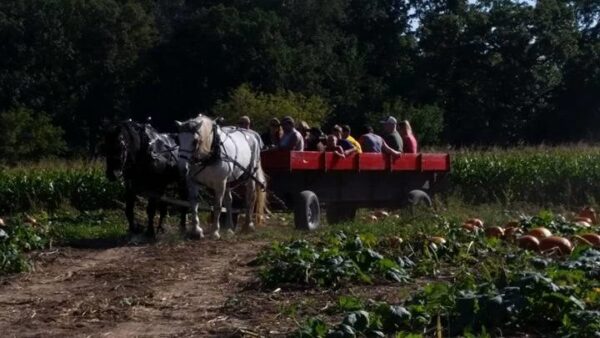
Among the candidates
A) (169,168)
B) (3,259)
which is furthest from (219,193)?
(3,259)

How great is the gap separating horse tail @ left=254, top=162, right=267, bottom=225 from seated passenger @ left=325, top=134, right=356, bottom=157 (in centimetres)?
137

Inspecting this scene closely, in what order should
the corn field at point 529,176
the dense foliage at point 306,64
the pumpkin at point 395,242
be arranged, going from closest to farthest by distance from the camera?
the pumpkin at point 395,242 < the corn field at point 529,176 < the dense foliage at point 306,64

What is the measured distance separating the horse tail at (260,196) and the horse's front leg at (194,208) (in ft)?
3.52

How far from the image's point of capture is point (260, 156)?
54.1 ft

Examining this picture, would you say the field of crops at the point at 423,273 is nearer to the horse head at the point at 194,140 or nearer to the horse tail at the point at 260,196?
the horse tail at the point at 260,196

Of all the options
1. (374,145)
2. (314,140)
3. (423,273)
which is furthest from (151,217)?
(423,273)

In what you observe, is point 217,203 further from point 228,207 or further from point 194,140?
point 194,140

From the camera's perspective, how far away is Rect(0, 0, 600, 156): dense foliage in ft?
174

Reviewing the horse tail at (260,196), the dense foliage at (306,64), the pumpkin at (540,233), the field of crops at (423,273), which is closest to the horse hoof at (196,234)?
the field of crops at (423,273)

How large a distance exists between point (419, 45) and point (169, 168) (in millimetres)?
48478

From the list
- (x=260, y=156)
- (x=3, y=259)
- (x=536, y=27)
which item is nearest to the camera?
(x=3, y=259)

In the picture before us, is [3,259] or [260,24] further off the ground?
[260,24]

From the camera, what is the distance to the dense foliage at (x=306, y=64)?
53.2m

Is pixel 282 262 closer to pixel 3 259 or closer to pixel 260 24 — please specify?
pixel 3 259
